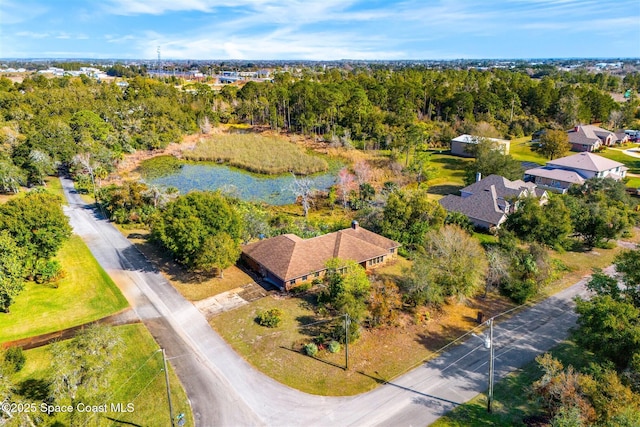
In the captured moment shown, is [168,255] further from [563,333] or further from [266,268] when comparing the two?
[563,333]

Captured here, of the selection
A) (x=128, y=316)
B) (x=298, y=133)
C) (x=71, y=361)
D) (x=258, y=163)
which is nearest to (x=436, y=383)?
(x=71, y=361)

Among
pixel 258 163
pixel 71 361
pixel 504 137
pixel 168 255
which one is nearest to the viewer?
pixel 71 361

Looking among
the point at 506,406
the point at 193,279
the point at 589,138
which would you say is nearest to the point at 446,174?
the point at 589,138

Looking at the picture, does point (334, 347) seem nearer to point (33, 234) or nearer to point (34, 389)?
point (34, 389)

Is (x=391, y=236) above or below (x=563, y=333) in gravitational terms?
above

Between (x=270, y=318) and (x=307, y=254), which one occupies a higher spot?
(x=307, y=254)

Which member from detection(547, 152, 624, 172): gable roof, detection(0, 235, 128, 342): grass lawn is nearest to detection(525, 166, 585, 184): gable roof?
detection(547, 152, 624, 172): gable roof

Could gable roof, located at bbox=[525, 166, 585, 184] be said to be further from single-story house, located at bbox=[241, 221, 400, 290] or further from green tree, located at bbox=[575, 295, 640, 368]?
green tree, located at bbox=[575, 295, 640, 368]

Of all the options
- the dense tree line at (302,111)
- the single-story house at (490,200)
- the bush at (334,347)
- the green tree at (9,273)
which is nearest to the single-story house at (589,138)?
the dense tree line at (302,111)
